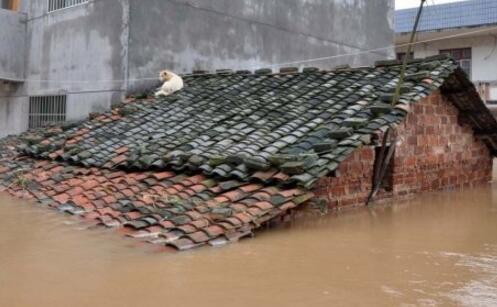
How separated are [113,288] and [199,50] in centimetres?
958

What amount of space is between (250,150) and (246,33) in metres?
7.34

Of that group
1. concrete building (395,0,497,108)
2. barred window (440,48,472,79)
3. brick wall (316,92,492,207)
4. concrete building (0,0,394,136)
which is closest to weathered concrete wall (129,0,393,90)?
concrete building (0,0,394,136)

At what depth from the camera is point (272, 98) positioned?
10039 millimetres

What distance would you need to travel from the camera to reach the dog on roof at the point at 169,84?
38.7ft

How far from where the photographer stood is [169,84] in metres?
11.8

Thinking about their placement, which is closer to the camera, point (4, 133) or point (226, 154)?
point (226, 154)

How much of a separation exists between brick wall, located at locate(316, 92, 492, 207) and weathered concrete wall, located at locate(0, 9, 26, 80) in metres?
10.1

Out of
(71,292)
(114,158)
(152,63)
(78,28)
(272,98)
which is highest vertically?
(78,28)

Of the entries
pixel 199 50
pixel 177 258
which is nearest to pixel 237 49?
pixel 199 50

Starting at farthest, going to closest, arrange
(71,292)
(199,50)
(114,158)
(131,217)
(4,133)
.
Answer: (4,133) < (199,50) < (114,158) < (131,217) < (71,292)

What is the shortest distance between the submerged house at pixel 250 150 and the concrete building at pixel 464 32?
401 inches

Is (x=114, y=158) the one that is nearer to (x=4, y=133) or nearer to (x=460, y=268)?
(x=460, y=268)

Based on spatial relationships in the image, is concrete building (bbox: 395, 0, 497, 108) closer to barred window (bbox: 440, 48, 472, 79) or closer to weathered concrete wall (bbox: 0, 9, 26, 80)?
barred window (bbox: 440, 48, 472, 79)

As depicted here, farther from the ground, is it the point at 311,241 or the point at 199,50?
the point at 199,50
